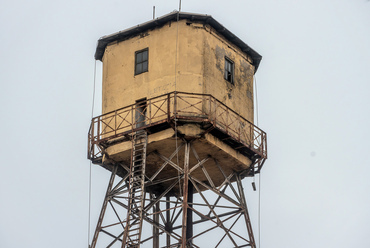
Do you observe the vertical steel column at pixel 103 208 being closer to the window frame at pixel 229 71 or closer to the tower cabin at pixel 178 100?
the tower cabin at pixel 178 100

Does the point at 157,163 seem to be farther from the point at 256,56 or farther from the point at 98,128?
the point at 256,56

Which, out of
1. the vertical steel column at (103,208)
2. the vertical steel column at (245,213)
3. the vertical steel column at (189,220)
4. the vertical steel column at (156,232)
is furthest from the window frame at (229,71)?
the vertical steel column at (156,232)

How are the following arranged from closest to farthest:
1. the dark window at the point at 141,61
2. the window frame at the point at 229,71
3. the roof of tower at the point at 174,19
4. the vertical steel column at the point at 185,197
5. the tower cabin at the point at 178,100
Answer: the vertical steel column at the point at 185,197 → the tower cabin at the point at 178,100 → the roof of tower at the point at 174,19 → the dark window at the point at 141,61 → the window frame at the point at 229,71

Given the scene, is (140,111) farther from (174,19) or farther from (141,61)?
(174,19)

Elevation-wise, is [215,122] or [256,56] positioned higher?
[256,56]

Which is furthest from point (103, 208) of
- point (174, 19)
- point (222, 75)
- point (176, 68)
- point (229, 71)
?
point (174, 19)

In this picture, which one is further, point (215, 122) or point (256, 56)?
point (256, 56)

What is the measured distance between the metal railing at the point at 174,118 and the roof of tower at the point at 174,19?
10.8 ft

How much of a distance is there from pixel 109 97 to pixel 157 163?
340 centimetres

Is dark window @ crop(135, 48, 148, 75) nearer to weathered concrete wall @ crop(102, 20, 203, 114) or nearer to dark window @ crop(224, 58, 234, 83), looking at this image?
weathered concrete wall @ crop(102, 20, 203, 114)

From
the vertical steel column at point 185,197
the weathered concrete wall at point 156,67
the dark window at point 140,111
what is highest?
the weathered concrete wall at point 156,67

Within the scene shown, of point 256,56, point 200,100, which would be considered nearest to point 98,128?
point 200,100

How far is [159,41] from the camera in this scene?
151 feet

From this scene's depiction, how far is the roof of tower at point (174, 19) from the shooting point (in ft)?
151
